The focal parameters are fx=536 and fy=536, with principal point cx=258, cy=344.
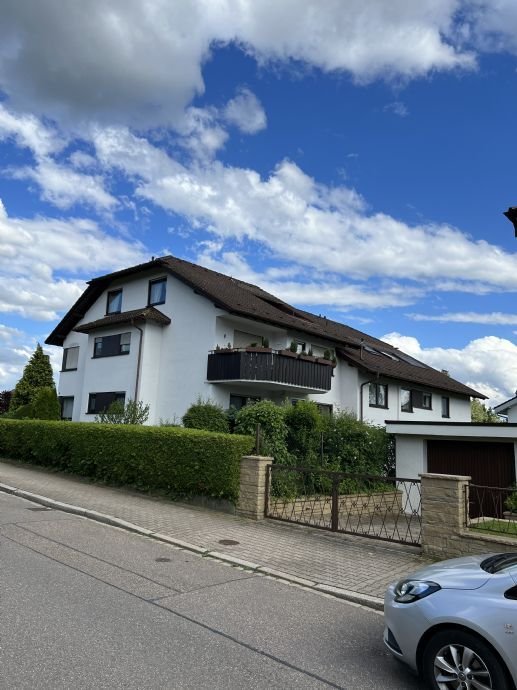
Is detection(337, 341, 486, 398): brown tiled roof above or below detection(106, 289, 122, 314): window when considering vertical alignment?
below

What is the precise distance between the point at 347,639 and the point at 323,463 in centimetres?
1111

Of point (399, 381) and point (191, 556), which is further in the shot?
point (399, 381)

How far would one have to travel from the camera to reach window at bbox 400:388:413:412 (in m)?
27.8

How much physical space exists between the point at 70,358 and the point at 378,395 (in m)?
16.2

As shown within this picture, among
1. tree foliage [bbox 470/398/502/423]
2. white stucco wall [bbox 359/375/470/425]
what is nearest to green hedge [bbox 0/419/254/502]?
white stucco wall [bbox 359/375/470/425]

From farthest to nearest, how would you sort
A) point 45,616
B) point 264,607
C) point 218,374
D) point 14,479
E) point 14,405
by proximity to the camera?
point 14,405 < point 218,374 < point 14,479 < point 264,607 < point 45,616

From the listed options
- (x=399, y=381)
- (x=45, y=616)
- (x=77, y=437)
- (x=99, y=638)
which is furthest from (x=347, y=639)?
(x=399, y=381)

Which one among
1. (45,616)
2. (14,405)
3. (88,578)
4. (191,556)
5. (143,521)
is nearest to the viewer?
(45,616)

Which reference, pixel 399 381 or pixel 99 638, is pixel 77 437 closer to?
pixel 99 638

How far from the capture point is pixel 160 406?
2273 cm

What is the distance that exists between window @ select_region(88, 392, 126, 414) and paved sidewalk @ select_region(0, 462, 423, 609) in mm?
9866

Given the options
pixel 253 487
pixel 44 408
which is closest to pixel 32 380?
pixel 44 408

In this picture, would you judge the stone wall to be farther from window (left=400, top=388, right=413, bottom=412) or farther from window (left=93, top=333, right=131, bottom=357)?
window (left=400, top=388, right=413, bottom=412)

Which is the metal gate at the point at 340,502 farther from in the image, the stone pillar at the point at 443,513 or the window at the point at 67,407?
the window at the point at 67,407
